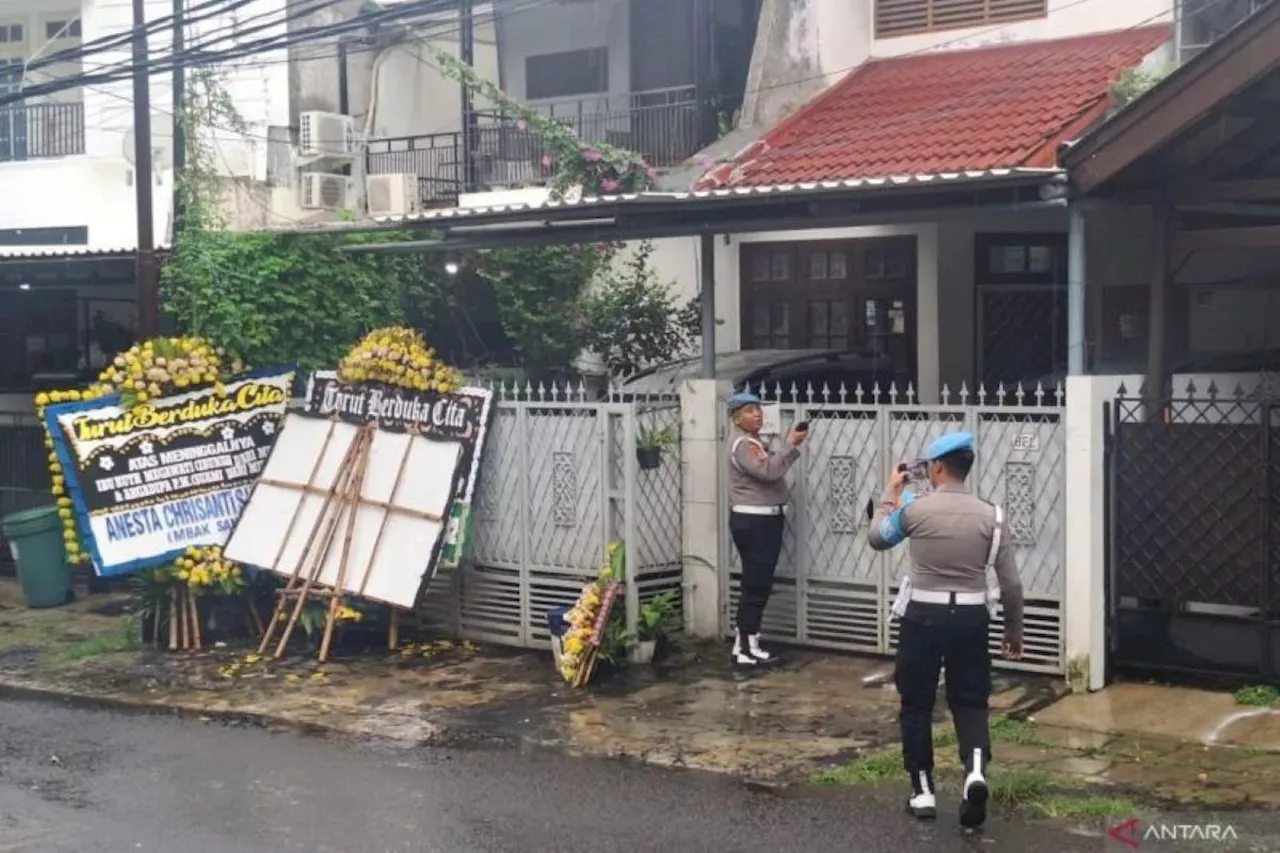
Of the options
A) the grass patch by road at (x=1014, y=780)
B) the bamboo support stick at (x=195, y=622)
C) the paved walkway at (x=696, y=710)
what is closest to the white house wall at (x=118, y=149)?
the bamboo support stick at (x=195, y=622)

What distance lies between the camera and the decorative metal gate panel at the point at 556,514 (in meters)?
11.0

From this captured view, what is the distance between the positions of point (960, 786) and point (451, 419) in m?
5.17

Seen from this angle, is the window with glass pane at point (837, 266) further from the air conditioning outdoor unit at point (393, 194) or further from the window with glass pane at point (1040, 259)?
the air conditioning outdoor unit at point (393, 194)

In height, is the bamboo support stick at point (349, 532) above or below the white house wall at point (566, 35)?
below

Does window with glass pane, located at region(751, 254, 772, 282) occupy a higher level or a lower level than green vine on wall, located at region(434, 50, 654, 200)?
lower

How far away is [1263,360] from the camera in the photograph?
11523 mm

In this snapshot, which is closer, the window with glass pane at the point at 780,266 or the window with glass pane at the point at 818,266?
the window with glass pane at the point at 818,266

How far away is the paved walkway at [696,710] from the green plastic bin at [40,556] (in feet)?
6.68

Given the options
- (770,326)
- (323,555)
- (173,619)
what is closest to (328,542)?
(323,555)

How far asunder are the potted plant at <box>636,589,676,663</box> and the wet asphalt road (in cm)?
215

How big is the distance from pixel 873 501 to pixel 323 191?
39.2ft

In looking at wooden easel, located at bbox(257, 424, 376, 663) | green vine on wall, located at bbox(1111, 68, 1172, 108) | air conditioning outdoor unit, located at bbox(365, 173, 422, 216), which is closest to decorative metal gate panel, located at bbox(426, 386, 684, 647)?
wooden easel, located at bbox(257, 424, 376, 663)

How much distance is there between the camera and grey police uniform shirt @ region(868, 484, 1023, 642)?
6750 millimetres

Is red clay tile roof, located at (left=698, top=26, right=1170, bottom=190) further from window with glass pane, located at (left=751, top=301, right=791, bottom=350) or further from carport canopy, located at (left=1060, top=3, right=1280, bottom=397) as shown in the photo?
carport canopy, located at (left=1060, top=3, right=1280, bottom=397)
